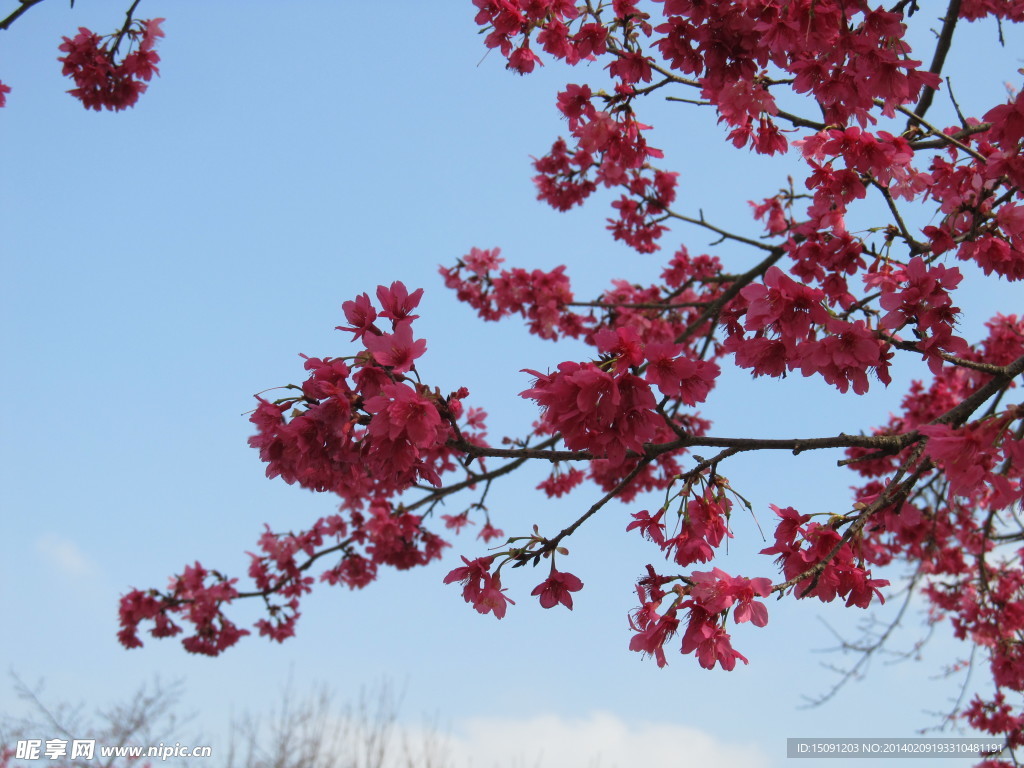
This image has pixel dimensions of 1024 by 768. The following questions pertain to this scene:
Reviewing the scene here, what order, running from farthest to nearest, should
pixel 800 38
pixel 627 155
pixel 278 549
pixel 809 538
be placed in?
1. pixel 278 549
2. pixel 627 155
3. pixel 800 38
4. pixel 809 538

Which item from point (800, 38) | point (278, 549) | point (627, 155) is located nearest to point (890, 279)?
point (800, 38)

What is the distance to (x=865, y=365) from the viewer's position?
243 cm

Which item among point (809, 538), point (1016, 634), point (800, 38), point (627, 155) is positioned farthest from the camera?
point (1016, 634)

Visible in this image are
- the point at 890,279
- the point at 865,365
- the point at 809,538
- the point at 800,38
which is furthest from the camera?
the point at 890,279

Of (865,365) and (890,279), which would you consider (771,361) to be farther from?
(890,279)

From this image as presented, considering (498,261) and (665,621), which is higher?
(498,261)

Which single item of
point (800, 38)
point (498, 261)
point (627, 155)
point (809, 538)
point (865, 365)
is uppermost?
point (498, 261)

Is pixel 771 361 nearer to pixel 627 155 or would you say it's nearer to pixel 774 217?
pixel 627 155

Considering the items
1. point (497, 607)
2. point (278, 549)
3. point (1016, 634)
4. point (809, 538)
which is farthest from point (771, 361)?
point (1016, 634)

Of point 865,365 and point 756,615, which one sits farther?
point 865,365

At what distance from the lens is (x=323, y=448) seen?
2166mm

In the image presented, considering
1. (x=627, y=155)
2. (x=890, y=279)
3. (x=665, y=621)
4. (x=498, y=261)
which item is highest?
(x=498, y=261)

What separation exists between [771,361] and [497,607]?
4.17 ft

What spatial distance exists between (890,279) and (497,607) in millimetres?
2133
